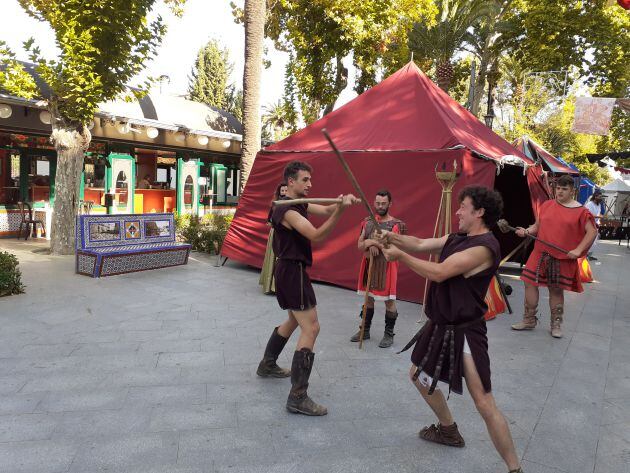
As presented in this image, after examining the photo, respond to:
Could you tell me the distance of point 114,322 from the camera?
18.9 feet

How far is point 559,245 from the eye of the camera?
18.5 feet

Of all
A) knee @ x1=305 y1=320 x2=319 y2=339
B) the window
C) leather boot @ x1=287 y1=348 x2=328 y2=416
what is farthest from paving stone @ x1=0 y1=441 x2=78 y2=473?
the window

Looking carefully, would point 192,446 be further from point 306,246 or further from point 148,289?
point 148,289

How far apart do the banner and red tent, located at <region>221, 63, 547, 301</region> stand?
7.21 meters

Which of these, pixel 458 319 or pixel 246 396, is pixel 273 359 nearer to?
pixel 246 396

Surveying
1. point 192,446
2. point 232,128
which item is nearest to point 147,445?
point 192,446

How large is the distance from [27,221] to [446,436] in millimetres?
12234

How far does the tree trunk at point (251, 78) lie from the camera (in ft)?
36.2

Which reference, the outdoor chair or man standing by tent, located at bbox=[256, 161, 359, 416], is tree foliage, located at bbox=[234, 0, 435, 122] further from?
man standing by tent, located at bbox=[256, 161, 359, 416]

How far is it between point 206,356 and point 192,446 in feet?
5.48

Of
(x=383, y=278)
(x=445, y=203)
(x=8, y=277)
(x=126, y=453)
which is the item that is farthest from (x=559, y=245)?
(x=8, y=277)

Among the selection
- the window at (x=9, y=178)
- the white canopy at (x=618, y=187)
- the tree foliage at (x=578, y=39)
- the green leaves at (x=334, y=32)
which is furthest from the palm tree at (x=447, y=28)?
the window at (x=9, y=178)

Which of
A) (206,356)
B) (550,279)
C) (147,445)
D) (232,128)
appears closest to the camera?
(147,445)

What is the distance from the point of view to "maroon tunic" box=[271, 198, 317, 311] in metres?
3.59
